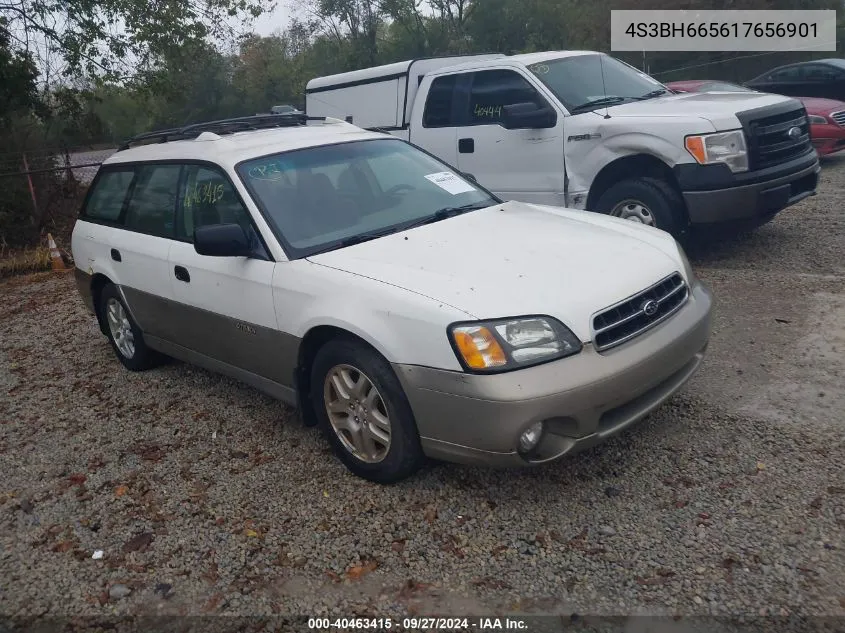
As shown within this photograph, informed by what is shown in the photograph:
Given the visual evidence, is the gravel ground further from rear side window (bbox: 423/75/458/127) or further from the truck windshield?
rear side window (bbox: 423/75/458/127)

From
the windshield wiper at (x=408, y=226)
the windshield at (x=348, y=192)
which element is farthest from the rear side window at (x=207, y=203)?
the windshield wiper at (x=408, y=226)

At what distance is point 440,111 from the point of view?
7.79 meters

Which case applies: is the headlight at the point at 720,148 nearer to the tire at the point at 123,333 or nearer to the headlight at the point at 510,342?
the headlight at the point at 510,342

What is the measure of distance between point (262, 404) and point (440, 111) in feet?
13.8

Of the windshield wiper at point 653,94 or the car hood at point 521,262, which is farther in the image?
the windshield wiper at point 653,94

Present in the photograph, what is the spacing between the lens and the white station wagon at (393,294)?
10.1 feet

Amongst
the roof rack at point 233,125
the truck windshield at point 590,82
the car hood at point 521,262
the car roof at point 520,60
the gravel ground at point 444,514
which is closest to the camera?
the gravel ground at point 444,514

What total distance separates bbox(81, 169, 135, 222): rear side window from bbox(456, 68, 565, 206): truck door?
3426mm

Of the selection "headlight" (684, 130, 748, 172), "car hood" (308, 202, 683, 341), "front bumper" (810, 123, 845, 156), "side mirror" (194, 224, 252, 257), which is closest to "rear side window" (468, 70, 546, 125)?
"headlight" (684, 130, 748, 172)

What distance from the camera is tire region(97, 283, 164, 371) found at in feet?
17.6

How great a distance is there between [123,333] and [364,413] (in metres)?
2.87

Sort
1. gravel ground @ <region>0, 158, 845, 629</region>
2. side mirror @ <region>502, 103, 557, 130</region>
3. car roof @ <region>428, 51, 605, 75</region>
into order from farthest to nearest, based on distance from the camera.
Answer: car roof @ <region>428, 51, 605, 75</region>, side mirror @ <region>502, 103, 557, 130</region>, gravel ground @ <region>0, 158, 845, 629</region>

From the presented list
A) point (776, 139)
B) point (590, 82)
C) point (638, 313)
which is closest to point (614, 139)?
point (590, 82)

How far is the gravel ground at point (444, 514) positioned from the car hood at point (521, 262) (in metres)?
0.86
